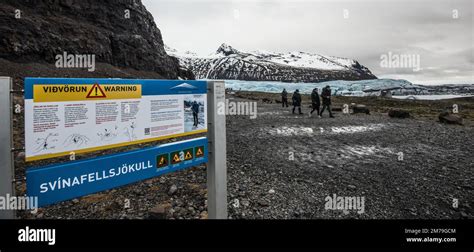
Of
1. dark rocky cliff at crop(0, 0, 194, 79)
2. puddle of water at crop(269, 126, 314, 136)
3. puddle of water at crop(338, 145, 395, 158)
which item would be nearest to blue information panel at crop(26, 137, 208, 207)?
puddle of water at crop(338, 145, 395, 158)

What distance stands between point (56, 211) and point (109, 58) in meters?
54.9

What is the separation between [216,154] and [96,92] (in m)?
2.33

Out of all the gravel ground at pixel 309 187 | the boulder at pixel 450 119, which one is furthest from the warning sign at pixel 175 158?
the boulder at pixel 450 119

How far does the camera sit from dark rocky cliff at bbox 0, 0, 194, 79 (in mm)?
35719

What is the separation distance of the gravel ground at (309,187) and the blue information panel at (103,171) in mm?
1504

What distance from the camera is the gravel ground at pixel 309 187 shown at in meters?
5.54

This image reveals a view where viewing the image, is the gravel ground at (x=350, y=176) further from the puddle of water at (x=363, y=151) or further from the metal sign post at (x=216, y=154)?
the metal sign post at (x=216, y=154)

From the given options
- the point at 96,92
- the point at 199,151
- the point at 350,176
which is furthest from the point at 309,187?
the point at 96,92

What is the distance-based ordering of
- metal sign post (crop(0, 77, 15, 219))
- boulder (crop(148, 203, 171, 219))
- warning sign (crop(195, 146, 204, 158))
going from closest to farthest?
metal sign post (crop(0, 77, 15, 219)), warning sign (crop(195, 146, 204, 158)), boulder (crop(148, 203, 171, 219))

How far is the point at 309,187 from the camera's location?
6.87 metres

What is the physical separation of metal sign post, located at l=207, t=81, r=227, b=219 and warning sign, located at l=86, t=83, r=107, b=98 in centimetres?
192

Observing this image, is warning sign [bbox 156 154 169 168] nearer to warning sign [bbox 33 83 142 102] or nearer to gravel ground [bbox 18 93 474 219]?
warning sign [bbox 33 83 142 102]
